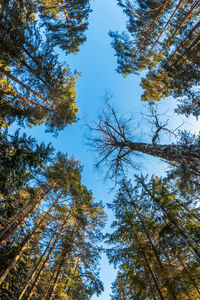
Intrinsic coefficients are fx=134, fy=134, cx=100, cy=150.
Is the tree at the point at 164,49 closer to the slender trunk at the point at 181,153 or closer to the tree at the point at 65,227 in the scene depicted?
the slender trunk at the point at 181,153

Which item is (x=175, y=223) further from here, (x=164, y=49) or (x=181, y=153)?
(x=164, y=49)

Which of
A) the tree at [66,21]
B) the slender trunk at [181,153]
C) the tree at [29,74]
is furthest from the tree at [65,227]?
the tree at [66,21]

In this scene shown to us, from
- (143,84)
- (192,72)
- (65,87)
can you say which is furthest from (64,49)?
(192,72)

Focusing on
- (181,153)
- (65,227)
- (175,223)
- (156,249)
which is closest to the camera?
(181,153)

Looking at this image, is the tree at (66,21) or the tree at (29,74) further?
the tree at (66,21)

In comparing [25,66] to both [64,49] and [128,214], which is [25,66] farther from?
[128,214]

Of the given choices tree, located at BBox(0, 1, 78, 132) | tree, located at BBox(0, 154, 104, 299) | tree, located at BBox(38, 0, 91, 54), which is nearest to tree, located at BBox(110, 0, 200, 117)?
tree, located at BBox(38, 0, 91, 54)

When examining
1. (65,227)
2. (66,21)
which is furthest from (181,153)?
(66,21)

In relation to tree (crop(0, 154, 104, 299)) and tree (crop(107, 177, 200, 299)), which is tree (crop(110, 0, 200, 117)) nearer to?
tree (crop(107, 177, 200, 299))

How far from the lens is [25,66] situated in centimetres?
639

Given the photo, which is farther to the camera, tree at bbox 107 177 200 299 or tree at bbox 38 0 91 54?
tree at bbox 38 0 91 54

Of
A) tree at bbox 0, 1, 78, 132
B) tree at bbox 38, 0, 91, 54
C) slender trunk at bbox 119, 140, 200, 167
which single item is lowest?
slender trunk at bbox 119, 140, 200, 167

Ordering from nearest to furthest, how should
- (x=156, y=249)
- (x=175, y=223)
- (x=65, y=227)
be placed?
(x=175, y=223), (x=156, y=249), (x=65, y=227)

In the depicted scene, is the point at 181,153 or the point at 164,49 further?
the point at 164,49
